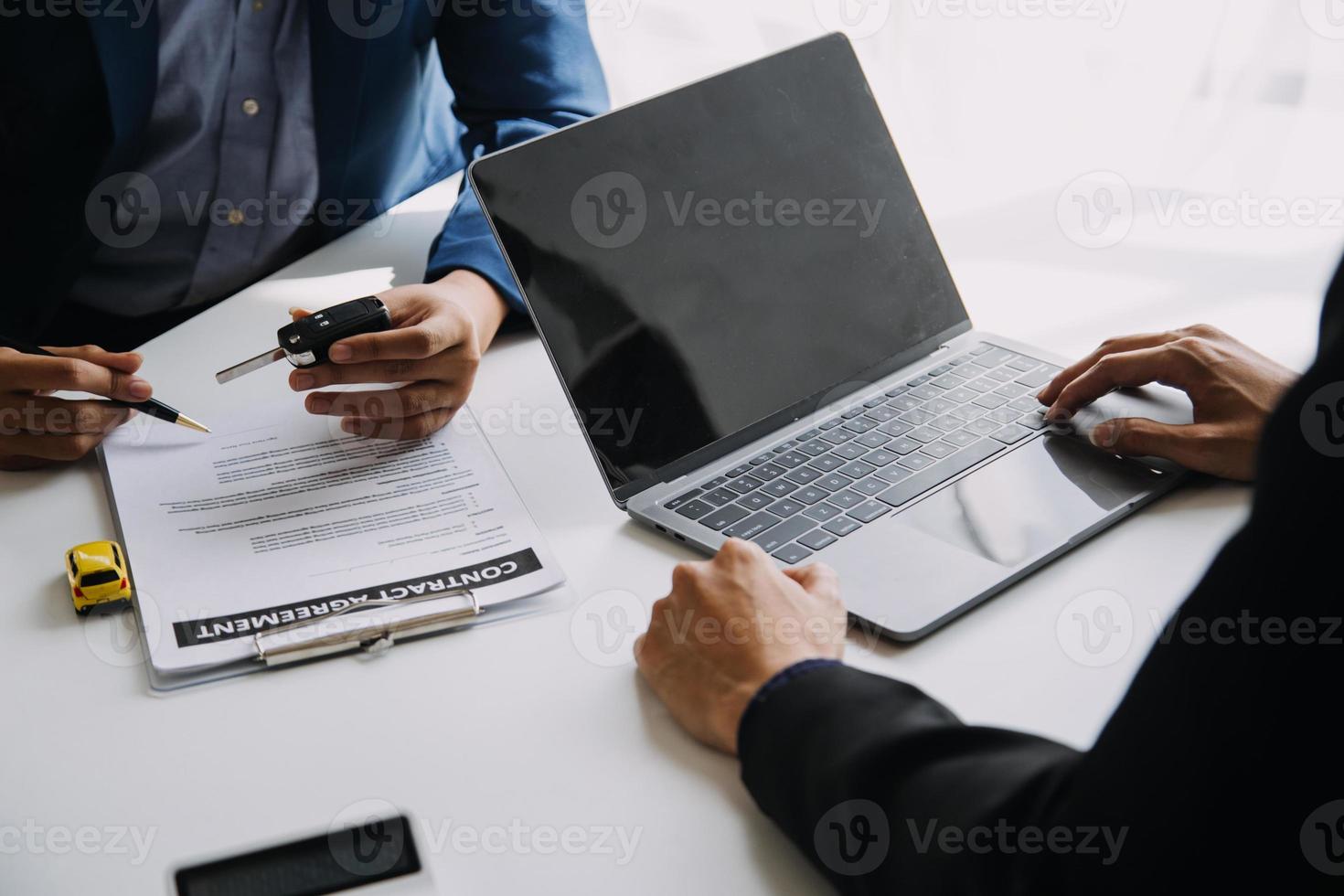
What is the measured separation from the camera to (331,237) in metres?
1.42

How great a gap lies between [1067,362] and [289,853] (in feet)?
2.52

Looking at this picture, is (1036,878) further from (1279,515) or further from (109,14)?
(109,14)

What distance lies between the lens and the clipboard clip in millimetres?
749

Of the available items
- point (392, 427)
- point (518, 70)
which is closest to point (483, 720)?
point (392, 427)

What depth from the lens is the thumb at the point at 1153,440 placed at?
879 millimetres

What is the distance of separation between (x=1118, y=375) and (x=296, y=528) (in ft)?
2.18

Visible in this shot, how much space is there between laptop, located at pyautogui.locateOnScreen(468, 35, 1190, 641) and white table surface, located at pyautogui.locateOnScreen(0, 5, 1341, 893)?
0.04m

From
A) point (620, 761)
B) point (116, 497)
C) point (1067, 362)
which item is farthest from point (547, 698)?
point (1067, 362)

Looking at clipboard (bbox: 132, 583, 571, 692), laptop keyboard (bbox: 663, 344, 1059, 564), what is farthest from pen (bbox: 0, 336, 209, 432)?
laptop keyboard (bbox: 663, 344, 1059, 564)

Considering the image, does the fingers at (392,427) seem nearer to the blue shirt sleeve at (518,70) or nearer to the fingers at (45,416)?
the fingers at (45,416)

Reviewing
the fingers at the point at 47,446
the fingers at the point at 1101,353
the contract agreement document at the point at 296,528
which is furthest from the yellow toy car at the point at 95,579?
the fingers at the point at 1101,353

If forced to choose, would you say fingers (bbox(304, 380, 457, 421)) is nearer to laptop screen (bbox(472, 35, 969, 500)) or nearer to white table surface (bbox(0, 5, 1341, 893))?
white table surface (bbox(0, 5, 1341, 893))

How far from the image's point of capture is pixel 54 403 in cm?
94

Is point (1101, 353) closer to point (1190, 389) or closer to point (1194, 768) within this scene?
point (1190, 389)
